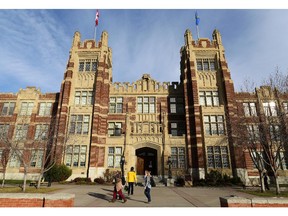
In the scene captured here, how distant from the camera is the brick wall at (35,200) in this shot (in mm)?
7293

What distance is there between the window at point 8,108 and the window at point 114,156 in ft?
54.8

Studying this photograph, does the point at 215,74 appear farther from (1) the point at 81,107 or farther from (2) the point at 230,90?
(1) the point at 81,107

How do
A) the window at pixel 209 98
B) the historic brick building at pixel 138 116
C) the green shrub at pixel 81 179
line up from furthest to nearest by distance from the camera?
the window at pixel 209 98, the historic brick building at pixel 138 116, the green shrub at pixel 81 179

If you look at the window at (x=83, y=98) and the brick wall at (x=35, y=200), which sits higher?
the window at (x=83, y=98)

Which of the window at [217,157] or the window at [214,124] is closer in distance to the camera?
the window at [217,157]

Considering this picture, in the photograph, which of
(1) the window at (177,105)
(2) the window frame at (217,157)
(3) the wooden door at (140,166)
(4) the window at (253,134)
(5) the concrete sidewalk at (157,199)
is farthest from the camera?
(1) the window at (177,105)

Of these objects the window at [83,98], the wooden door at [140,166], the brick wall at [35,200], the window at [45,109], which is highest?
the window at [83,98]

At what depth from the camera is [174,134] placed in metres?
27.2

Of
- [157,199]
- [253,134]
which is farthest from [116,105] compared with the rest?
[157,199]

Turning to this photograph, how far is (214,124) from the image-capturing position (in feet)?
82.7

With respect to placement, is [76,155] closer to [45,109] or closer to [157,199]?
[45,109]

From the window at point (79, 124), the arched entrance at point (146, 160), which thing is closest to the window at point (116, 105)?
the window at point (79, 124)

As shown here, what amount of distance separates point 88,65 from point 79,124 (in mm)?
9518

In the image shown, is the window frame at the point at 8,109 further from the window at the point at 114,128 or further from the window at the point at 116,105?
the window at the point at 114,128
